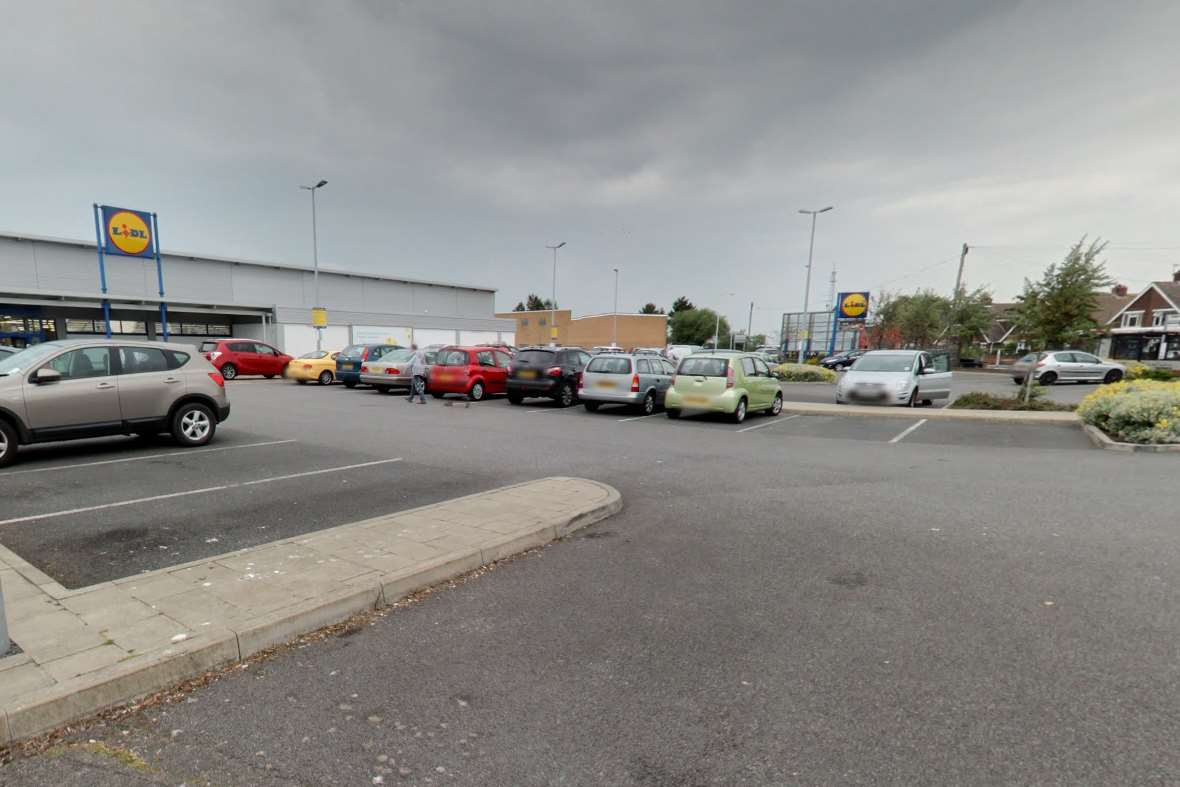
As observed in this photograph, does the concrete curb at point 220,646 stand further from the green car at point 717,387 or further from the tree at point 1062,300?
the tree at point 1062,300

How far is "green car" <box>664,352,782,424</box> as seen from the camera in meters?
12.9

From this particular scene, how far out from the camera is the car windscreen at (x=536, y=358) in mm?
15719

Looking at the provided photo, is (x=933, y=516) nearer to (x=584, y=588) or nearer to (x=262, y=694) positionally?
(x=584, y=588)

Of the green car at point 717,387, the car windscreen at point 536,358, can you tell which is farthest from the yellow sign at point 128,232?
the green car at point 717,387

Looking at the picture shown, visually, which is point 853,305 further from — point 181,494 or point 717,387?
point 181,494

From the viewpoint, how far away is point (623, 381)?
1414cm

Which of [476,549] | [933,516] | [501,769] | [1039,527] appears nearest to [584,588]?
[476,549]

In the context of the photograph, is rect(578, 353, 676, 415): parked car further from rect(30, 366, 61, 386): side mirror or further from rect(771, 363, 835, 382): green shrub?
rect(771, 363, 835, 382): green shrub

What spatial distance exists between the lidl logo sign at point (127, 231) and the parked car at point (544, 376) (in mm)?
22507

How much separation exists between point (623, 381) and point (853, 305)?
3210 centimetres

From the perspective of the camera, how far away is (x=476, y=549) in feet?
14.5

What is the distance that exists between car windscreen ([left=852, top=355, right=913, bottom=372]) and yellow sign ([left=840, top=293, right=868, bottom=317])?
25668 mm

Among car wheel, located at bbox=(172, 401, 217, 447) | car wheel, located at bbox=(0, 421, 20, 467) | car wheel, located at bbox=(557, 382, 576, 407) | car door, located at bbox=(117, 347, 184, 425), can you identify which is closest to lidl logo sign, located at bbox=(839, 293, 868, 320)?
car wheel, located at bbox=(557, 382, 576, 407)

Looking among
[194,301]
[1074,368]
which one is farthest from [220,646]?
[194,301]
